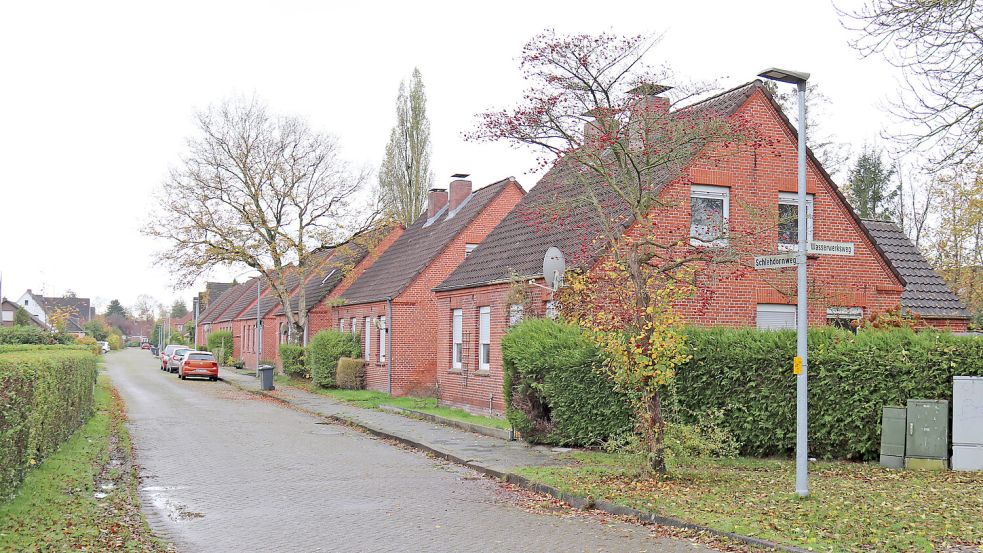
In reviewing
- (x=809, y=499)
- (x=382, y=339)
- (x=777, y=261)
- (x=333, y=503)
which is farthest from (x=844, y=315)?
(x=382, y=339)

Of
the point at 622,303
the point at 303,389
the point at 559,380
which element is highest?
the point at 622,303

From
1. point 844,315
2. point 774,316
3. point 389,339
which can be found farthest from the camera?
point 389,339

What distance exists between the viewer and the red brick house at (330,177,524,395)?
103ft

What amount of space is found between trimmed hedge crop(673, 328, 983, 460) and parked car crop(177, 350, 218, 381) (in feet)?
114

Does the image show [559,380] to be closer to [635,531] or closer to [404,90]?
[635,531]

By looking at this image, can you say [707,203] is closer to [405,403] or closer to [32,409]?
[405,403]

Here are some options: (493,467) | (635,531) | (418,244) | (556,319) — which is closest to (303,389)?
(418,244)

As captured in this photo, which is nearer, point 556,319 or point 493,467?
point 493,467

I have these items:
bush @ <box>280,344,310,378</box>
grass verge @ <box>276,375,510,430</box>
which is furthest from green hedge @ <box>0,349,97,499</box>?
bush @ <box>280,344,310,378</box>

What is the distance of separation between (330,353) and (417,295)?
5.52 meters

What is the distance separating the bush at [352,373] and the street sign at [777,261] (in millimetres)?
24328

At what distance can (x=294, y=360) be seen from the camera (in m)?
41.5

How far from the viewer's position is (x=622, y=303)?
1277 centimetres

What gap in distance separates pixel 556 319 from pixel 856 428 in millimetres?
6216
